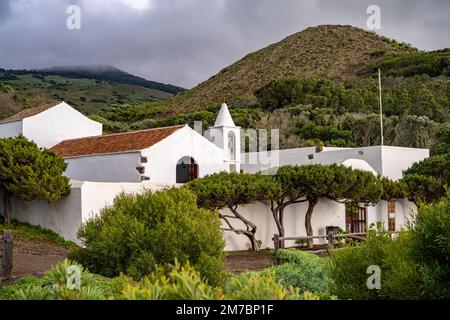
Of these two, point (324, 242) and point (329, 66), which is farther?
point (329, 66)

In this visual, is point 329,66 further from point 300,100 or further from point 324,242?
point 324,242

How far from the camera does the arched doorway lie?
2612cm

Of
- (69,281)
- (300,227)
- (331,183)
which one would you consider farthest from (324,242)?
(69,281)

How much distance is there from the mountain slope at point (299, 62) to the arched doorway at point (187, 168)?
4216 cm

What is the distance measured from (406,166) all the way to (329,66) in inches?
1745

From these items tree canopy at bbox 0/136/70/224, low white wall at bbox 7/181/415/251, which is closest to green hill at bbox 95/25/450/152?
low white wall at bbox 7/181/415/251

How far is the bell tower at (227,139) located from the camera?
27.6m

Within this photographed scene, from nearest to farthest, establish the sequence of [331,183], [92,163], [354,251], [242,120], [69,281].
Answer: [69,281] < [354,251] < [331,183] < [92,163] < [242,120]

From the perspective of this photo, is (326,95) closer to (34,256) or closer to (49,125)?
(49,125)

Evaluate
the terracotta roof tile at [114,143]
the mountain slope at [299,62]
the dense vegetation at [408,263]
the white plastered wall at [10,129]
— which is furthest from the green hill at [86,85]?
the dense vegetation at [408,263]

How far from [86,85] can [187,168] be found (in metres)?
54.7

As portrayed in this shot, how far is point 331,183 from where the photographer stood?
76.7 ft

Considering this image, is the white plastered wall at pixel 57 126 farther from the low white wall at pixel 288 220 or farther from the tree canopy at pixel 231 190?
the low white wall at pixel 288 220

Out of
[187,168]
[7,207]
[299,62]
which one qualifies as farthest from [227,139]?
[299,62]
